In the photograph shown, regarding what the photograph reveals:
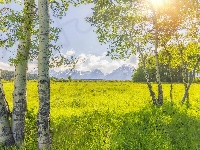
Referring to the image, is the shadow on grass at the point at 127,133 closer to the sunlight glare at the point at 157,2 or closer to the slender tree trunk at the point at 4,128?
the slender tree trunk at the point at 4,128

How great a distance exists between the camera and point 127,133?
43.6 feet

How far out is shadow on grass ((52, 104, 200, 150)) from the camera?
1161 centimetres

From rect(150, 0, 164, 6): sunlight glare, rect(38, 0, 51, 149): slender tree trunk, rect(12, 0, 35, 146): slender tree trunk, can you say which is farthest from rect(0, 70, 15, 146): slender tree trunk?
rect(150, 0, 164, 6): sunlight glare

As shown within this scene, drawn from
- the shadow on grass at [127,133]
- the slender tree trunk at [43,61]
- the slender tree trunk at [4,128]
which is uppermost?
the slender tree trunk at [43,61]

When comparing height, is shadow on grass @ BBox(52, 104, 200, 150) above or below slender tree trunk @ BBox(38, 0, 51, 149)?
below

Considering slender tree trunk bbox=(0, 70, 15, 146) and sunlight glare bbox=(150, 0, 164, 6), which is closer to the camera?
slender tree trunk bbox=(0, 70, 15, 146)

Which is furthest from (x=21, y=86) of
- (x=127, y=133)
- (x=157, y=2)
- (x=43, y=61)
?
(x=157, y=2)

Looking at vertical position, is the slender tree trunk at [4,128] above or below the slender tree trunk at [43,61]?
below

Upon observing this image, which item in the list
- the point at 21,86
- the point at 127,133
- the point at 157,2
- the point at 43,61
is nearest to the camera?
the point at 43,61

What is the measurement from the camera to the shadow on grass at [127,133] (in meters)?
11.6

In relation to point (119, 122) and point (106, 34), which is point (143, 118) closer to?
point (119, 122)

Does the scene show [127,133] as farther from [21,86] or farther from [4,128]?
[4,128]

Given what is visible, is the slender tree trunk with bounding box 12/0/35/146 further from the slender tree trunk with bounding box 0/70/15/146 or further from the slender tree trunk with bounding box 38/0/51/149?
the slender tree trunk with bounding box 38/0/51/149

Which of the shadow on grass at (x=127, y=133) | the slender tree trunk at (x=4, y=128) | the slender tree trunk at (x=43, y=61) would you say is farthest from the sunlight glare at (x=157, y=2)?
the slender tree trunk at (x=4, y=128)
